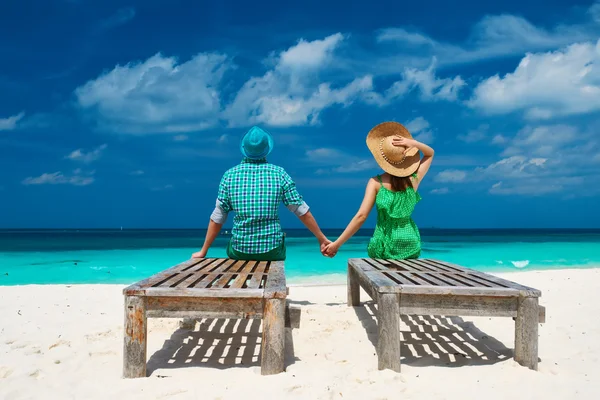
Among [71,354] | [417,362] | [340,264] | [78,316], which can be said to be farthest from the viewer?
[340,264]

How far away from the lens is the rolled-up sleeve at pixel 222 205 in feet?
15.7

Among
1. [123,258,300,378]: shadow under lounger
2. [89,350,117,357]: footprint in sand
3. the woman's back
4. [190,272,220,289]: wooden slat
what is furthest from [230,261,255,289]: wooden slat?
the woman's back

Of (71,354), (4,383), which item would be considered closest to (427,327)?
(71,354)

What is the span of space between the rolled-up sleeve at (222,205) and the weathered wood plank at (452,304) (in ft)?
7.05

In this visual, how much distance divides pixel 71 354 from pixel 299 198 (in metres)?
2.47

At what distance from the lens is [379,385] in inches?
126

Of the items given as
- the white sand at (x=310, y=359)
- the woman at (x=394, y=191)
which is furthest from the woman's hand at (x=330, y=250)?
the white sand at (x=310, y=359)

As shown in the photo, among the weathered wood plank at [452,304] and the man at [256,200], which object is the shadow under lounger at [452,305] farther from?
the man at [256,200]

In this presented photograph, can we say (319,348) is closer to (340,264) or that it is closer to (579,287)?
(579,287)

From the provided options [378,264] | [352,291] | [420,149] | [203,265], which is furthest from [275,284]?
[352,291]

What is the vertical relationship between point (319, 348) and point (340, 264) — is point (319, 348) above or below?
above

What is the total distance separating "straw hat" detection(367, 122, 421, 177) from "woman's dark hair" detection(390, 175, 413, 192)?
0.07 m

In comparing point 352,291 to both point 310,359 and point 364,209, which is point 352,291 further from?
point 310,359

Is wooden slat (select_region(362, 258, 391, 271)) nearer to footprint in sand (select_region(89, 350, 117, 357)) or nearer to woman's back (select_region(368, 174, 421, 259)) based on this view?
woman's back (select_region(368, 174, 421, 259))
